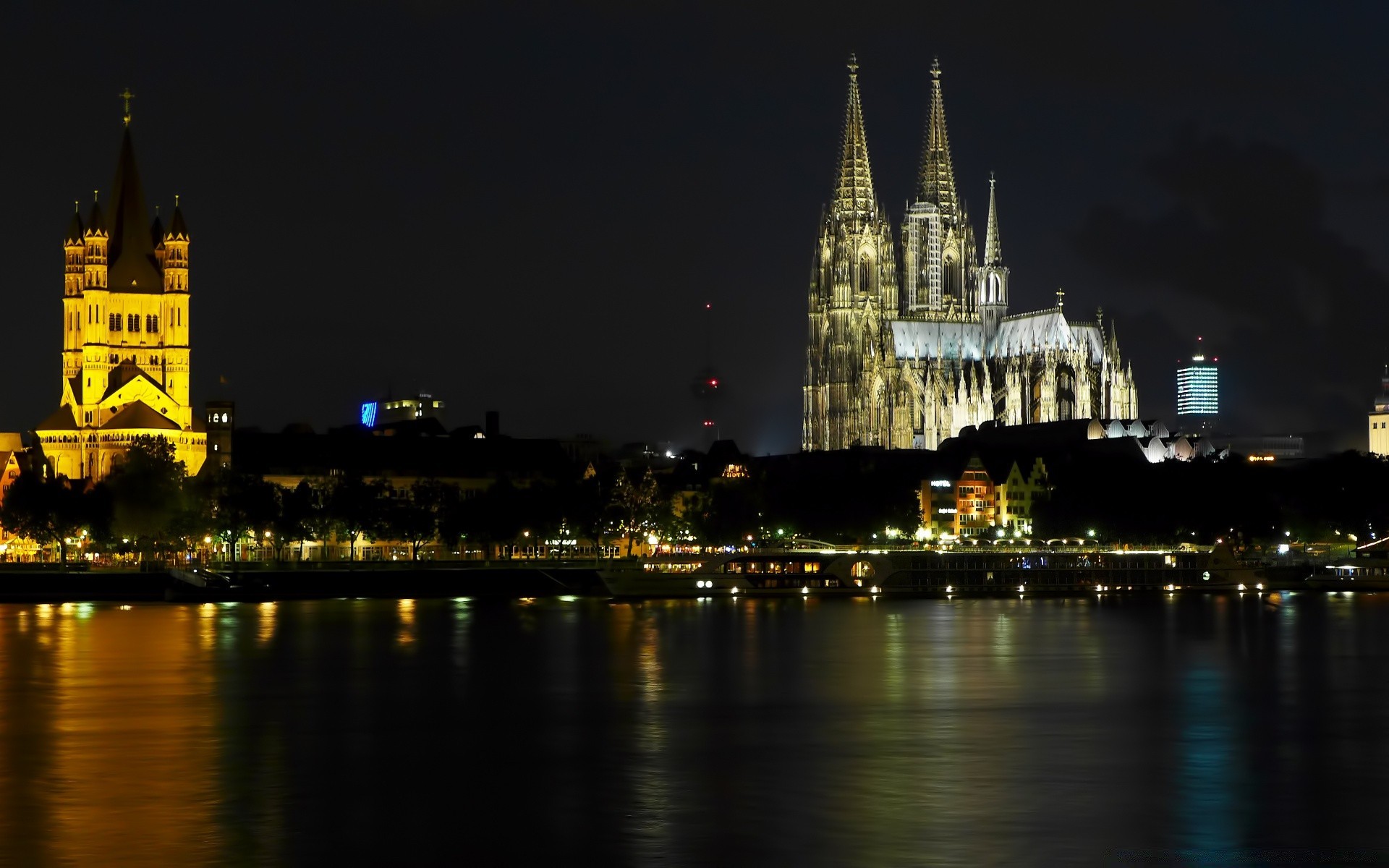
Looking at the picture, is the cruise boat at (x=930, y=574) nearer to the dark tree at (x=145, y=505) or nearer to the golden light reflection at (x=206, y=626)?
the golden light reflection at (x=206, y=626)

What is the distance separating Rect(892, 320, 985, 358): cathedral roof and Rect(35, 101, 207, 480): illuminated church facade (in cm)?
6294

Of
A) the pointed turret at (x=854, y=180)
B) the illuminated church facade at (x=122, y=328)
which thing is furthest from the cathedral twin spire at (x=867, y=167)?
the illuminated church facade at (x=122, y=328)

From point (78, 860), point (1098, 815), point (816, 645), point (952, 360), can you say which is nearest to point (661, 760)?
point (1098, 815)

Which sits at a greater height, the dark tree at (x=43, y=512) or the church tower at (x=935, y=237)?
the church tower at (x=935, y=237)

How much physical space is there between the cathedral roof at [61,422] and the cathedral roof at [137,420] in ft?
8.31

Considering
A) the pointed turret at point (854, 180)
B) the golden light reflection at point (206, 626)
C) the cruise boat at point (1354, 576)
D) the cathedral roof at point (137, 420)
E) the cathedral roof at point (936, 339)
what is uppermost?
the pointed turret at point (854, 180)

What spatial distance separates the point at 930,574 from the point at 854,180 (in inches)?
3197

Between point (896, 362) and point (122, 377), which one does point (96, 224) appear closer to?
point (122, 377)

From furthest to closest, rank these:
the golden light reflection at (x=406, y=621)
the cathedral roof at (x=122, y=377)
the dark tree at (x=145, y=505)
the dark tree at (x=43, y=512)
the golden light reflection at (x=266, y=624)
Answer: the cathedral roof at (x=122, y=377) < the dark tree at (x=43, y=512) < the dark tree at (x=145, y=505) < the golden light reflection at (x=406, y=621) < the golden light reflection at (x=266, y=624)

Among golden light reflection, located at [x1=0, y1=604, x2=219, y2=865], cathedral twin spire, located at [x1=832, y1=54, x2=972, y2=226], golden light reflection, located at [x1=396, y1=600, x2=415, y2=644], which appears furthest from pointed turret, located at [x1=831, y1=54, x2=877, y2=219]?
golden light reflection, located at [x1=0, y1=604, x2=219, y2=865]

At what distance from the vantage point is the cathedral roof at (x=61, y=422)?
141 meters

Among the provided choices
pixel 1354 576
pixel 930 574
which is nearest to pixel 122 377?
pixel 930 574

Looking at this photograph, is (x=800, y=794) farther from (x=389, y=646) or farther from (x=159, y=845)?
(x=389, y=646)

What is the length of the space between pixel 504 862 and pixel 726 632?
1809 inches
